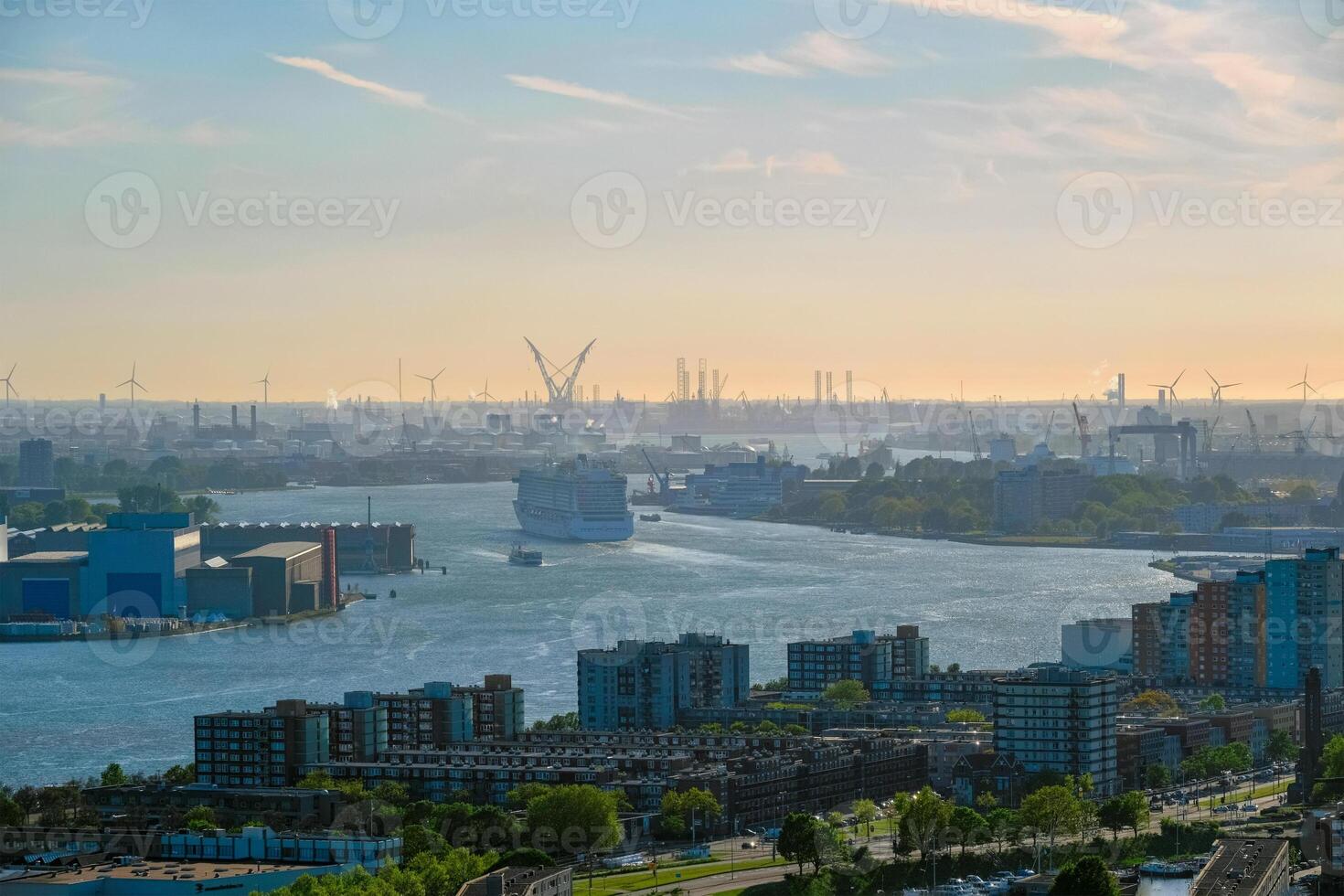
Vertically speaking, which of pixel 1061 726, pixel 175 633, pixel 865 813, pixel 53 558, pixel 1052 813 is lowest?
pixel 175 633

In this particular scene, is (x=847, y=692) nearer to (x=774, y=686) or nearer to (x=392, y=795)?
(x=774, y=686)

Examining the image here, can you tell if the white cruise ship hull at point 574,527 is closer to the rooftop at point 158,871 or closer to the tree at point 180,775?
the tree at point 180,775

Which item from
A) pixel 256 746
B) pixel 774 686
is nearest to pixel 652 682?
pixel 774 686

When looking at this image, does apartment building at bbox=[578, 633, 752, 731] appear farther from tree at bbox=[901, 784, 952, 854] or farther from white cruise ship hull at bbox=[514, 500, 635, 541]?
white cruise ship hull at bbox=[514, 500, 635, 541]

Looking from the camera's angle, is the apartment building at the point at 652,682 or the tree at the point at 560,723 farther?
the apartment building at the point at 652,682

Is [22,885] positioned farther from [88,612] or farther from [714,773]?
[88,612]

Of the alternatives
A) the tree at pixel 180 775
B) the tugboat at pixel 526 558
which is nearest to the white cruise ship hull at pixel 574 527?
the tugboat at pixel 526 558

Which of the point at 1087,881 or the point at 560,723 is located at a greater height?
the point at 1087,881
